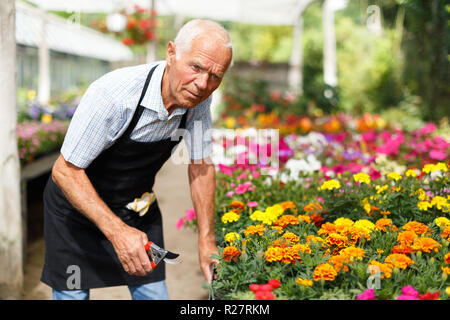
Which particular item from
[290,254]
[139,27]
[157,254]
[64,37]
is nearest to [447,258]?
[290,254]

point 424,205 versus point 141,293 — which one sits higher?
point 424,205

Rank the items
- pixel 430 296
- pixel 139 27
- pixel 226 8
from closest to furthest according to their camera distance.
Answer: pixel 430 296 → pixel 139 27 → pixel 226 8

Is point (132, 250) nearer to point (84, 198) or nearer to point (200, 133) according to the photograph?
point (84, 198)

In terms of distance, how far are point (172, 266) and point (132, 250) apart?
8.10 feet

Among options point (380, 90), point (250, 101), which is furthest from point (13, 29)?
point (380, 90)

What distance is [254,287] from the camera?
3.73 ft

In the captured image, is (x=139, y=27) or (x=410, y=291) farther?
(x=139, y=27)

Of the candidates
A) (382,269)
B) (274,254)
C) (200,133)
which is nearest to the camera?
(382,269)

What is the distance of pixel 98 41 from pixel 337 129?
15.9 m

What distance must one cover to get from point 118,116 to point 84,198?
0.29 metres

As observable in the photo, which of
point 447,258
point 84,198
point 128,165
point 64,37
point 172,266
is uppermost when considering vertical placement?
point 64,37

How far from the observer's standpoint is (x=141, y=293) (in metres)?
2.02

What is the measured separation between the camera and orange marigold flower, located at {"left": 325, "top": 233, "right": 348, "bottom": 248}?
1.37m

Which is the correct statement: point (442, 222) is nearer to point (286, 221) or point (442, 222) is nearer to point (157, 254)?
point (286, 221)
